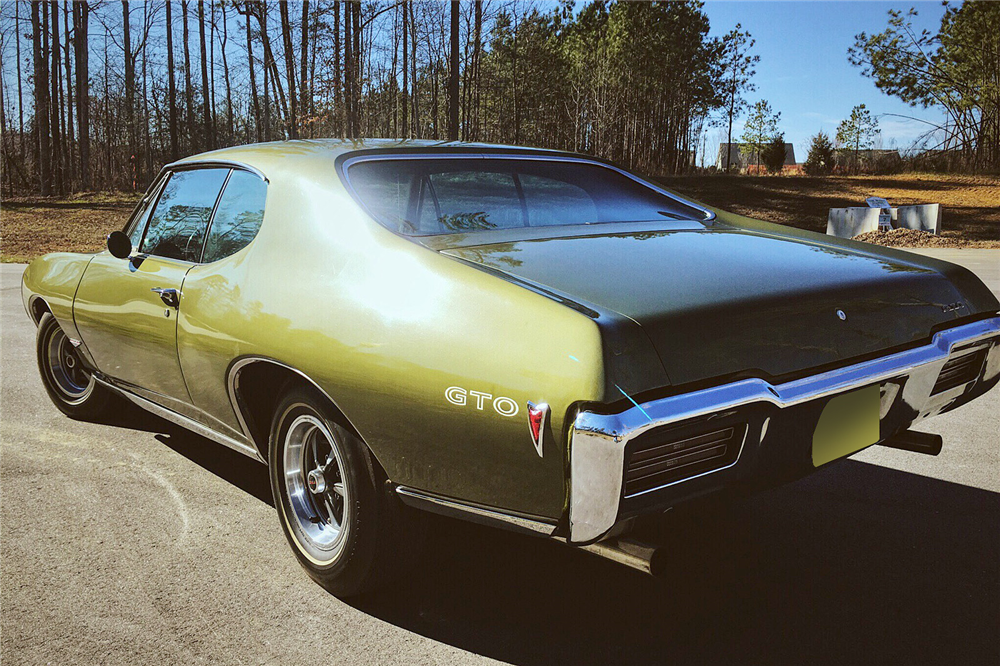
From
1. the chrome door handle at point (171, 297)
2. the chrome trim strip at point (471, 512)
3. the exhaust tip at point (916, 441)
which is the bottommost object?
the chrome trim strip at point (471, 512)

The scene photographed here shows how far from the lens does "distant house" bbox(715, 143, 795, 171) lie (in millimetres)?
49006

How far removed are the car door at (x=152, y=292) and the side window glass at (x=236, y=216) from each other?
0.09 metres

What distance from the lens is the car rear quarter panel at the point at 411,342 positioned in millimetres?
1912

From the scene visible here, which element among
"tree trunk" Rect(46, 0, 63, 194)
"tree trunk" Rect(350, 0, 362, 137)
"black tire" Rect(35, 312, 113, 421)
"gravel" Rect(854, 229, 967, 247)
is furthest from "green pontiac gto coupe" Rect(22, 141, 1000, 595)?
"tree trunk" Rect(46, 0, 63, 194)

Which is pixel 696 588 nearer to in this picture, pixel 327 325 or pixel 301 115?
pixel 327 325

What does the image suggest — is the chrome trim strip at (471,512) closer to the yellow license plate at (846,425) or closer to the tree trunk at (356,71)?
the yellow license plate at (846,425)

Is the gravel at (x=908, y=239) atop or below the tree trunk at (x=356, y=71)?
below

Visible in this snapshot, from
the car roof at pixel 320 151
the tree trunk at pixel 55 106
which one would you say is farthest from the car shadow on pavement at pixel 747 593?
the tree trunk at pixel 55 106

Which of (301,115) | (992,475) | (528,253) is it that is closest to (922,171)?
(301,115)

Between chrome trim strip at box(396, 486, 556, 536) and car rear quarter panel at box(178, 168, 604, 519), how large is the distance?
0.03m

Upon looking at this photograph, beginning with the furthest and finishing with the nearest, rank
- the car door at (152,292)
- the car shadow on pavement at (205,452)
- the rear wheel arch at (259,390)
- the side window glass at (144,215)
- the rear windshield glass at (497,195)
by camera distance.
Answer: the side window glass at (144,215) < the car shadow on pavement at (205,452) < the car door at (152,292) < the rear windshield glass at (497,195) < the rear wheel arch at (259,390)

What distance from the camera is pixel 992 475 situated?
3668 mm

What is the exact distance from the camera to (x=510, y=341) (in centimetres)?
197

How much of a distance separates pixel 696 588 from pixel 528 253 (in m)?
1.23
